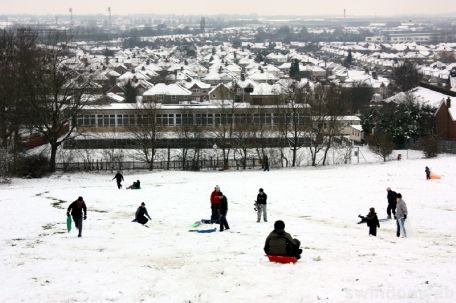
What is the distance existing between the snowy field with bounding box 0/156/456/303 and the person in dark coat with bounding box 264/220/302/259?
0.31 metres

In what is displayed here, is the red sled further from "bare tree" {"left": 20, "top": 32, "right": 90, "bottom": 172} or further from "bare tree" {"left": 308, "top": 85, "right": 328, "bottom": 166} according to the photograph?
"bare tree" {"left": 308, "top": 85, "right": 328, "bottom": 166}

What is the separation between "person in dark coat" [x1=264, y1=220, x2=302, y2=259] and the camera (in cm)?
1366

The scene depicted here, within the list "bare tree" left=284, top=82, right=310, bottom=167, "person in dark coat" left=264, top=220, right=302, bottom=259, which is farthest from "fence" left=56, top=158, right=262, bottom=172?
"person in dark coat" left=264, top=220, right=302, bottom=259

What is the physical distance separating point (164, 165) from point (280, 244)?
33.5 m

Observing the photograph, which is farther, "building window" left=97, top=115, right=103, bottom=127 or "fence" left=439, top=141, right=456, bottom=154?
"building window" left=97, top=115, right=103, bottom=127

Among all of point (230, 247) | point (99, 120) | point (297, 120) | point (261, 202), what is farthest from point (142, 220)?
point (99, 120)

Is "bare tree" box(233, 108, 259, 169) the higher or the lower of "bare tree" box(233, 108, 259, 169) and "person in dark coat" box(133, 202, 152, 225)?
the lower

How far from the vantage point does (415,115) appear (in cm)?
5612

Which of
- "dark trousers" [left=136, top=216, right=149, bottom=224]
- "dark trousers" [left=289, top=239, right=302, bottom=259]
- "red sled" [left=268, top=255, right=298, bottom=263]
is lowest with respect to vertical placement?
"dark trousers" [left=136, top=216, right=149, bottom=224]

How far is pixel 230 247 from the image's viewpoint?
1683 centimetres

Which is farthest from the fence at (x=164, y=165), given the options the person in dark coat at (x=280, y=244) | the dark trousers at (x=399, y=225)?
the person in dark coat at (x=280, y=244)

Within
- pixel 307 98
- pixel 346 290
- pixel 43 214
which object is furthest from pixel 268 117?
pixel 346 290

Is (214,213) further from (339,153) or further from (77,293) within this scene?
(339,153)

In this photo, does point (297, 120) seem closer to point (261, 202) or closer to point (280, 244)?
point (261, 202)
